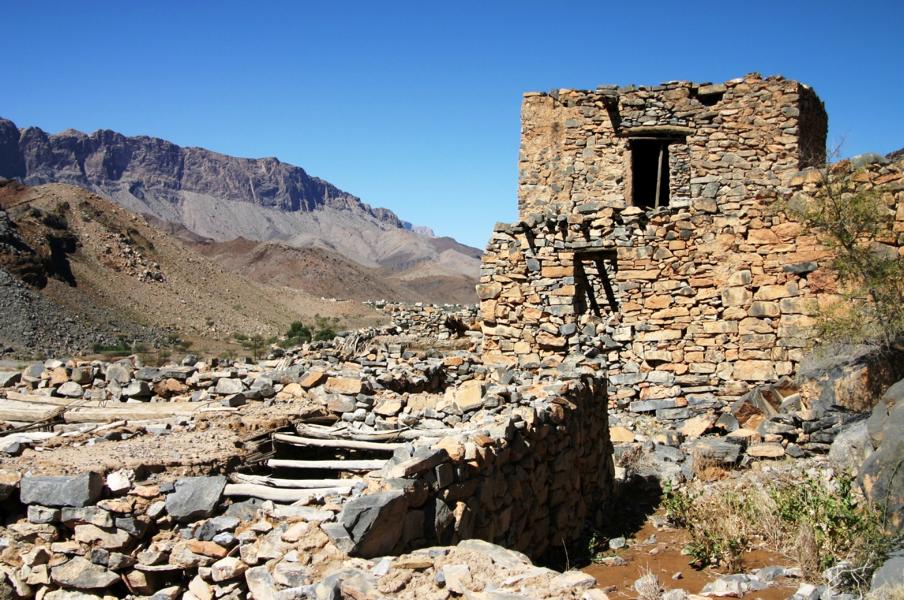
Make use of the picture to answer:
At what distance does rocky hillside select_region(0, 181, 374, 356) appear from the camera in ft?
85.7

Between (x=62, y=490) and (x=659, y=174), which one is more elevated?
(x=659, y=174)

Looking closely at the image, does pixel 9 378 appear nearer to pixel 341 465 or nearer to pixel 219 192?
pixel 341 465

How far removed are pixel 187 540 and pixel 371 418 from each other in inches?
96.7

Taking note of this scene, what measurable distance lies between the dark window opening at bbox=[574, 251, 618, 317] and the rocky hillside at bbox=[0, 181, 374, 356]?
16906mm

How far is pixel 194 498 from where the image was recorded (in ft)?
16.1

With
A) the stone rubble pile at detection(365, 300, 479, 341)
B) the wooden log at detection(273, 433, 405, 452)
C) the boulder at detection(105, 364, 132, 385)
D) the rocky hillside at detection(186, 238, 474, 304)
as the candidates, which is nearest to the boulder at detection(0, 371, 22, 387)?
the boulder at detection(105, 364, 132, 385)

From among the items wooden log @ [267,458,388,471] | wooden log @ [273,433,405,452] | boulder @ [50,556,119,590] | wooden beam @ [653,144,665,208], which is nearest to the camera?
boulder @ [50,556,119,590]

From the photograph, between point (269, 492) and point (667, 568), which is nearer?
point (269, 492)

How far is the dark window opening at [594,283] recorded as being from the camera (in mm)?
10383

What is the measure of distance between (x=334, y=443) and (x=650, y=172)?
10580 millimetres

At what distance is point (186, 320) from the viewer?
3177 centimetres

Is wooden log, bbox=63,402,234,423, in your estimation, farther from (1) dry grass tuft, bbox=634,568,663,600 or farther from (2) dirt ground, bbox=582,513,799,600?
(1) dry grass tuft, bbox=634,568,663,600

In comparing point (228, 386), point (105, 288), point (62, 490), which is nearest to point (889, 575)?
point (62, 490)

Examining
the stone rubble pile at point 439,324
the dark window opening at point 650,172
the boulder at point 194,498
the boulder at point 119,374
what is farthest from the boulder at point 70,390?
the dark window opening at point 650,172
